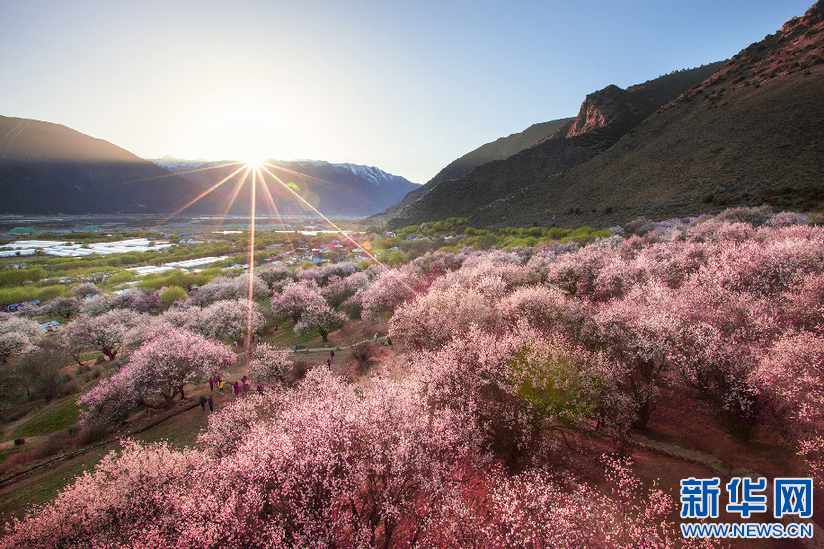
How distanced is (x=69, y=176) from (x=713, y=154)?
268594 mm

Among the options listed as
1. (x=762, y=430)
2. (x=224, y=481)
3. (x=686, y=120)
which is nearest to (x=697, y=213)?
(x=686, y=120)

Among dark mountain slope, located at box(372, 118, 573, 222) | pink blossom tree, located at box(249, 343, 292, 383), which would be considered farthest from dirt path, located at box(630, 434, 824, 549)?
dark mountain slope, located at box(372, 118, 573, 222)

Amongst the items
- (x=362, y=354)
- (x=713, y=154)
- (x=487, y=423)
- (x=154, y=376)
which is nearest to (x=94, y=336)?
(x=154, y=376)

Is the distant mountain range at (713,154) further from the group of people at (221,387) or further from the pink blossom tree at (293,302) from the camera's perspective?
the group of people at (221,387)

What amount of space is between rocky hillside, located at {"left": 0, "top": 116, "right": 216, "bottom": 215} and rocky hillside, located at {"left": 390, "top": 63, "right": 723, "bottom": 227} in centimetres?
17202

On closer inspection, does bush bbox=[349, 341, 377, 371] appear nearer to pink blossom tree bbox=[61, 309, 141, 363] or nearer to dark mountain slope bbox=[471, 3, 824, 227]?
pink blossom tree bbox=[61, 309, 141, 363]

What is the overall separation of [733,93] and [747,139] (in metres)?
16.6

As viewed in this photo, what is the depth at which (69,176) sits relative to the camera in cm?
16575

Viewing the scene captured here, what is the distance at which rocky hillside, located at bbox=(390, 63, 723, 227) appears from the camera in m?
81.4

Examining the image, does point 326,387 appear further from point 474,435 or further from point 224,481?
point 474,435

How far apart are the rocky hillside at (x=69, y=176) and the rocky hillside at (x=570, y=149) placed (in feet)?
564

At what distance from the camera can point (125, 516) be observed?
27.4 feet

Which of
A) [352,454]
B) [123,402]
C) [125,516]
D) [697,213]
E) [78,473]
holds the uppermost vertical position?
[697,213]

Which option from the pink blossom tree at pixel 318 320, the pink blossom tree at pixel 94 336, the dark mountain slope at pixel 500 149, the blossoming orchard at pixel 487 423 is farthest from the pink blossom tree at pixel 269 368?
the dark mountain slope at pixel 500 149
